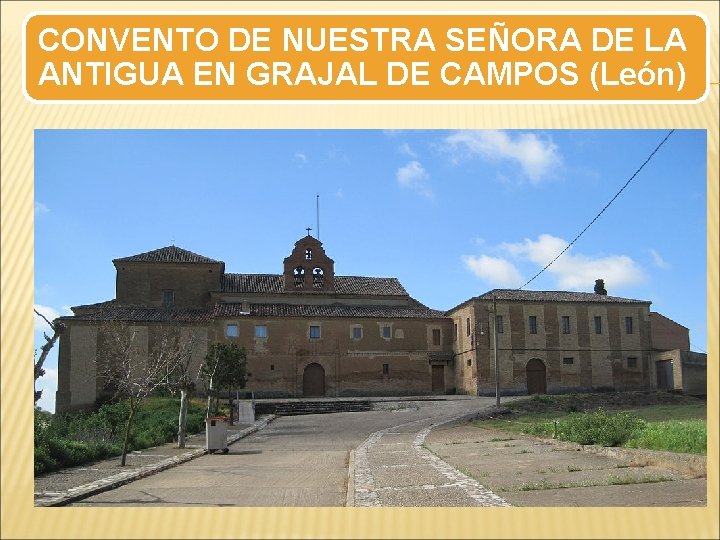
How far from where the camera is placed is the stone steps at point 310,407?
Result: 31.3 m

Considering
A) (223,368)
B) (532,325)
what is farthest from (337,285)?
(223,368)

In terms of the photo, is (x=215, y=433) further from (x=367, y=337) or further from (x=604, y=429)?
(x=367, y=337)

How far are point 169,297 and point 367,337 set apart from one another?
11.4 meters

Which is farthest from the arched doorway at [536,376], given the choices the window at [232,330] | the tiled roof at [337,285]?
the window at [232,330]

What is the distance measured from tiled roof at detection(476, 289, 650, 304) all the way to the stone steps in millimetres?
9081

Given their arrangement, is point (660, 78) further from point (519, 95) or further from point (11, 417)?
point (11, 417)

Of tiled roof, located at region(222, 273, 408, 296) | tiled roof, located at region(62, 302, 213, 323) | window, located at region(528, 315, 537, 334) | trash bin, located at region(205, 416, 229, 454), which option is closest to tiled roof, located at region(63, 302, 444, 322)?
tiled roof, located at region(62, 302, 213, 323)

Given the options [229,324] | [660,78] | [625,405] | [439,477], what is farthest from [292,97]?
[229,324]

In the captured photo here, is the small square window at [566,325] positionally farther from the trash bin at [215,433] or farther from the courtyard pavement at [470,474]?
the trash bin at [215,433]

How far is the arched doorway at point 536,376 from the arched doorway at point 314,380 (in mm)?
10596

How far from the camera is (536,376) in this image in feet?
124

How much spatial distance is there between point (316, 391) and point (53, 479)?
88.6ft

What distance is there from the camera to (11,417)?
20.1ft

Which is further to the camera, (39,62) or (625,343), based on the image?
(625,343)
